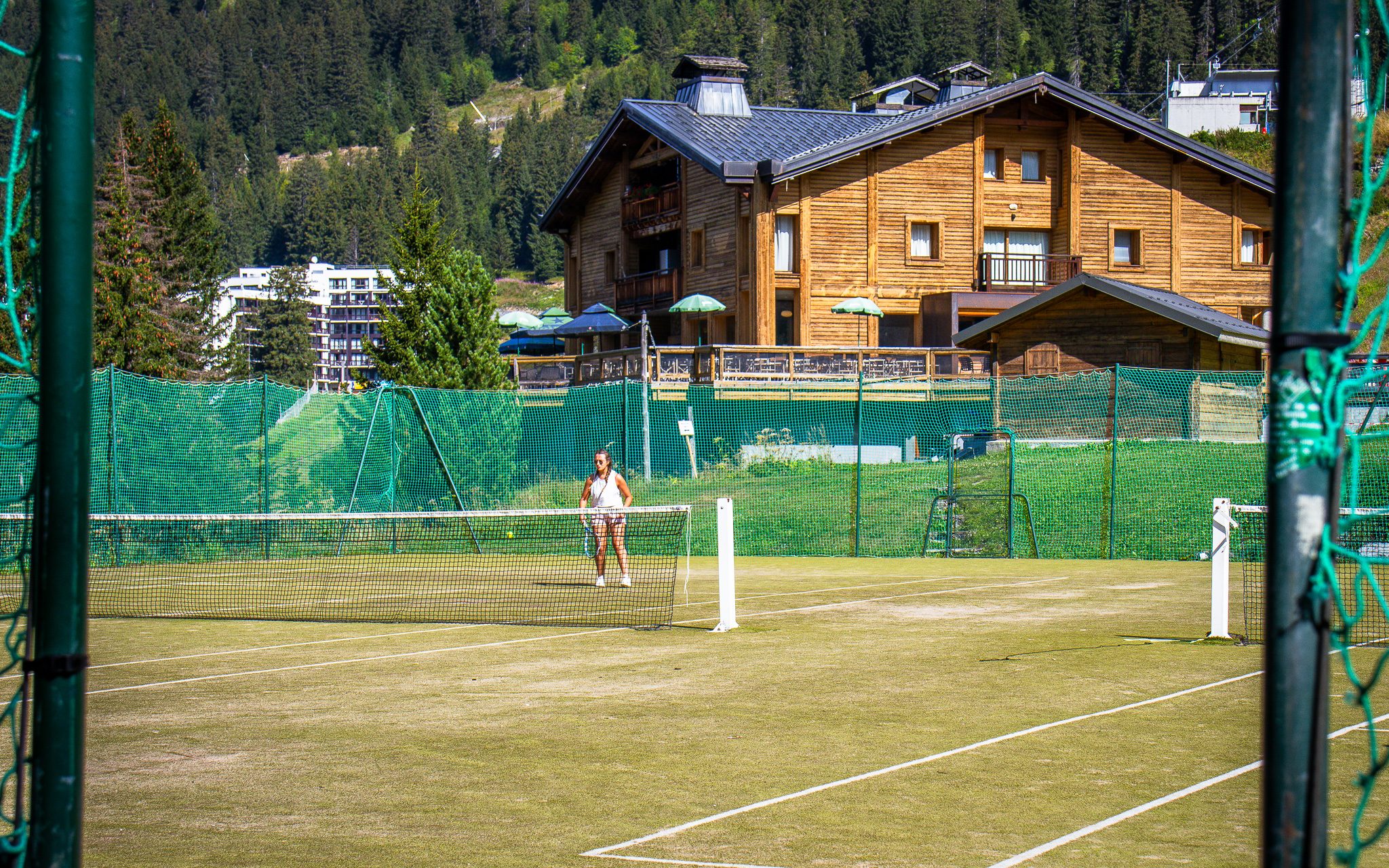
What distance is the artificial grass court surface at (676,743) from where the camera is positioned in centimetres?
586

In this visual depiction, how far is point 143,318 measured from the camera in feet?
129

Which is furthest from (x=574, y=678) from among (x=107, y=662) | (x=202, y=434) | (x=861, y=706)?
(x=202, y=434)

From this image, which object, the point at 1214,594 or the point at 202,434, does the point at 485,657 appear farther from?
the point at 202,434

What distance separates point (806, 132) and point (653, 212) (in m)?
5.60

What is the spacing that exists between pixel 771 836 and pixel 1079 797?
1.56 meters

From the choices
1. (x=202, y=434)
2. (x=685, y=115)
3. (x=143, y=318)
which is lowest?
(x=202, y=434)

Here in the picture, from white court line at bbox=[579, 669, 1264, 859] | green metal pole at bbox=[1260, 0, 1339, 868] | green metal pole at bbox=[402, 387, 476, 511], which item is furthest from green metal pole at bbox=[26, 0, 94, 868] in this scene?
green metal pole at bbox=[402, 387, 476, 511]

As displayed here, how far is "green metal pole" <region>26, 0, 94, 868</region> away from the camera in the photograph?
2.66m

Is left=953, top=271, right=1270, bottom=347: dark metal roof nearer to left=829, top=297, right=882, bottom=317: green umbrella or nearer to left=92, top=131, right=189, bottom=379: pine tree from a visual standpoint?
left=829, top=297, right=882, bottom=317: green umbrella

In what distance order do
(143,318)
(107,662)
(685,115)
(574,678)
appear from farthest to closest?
(685,115)
(143,318)
(107,662)
(574,678)

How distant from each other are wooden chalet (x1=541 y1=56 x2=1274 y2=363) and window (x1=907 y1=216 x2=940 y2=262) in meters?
0.06

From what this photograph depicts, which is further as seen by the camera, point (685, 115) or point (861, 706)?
point (685, 115)

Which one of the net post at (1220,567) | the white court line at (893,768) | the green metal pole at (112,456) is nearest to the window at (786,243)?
the green metal pole at (112,456)

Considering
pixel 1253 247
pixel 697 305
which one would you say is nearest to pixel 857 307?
pixel 697 305
